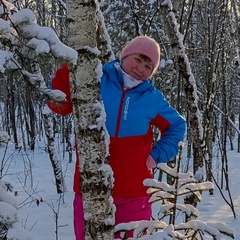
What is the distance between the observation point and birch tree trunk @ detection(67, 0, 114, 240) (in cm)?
192

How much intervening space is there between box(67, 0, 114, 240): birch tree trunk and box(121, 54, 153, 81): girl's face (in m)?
0.49

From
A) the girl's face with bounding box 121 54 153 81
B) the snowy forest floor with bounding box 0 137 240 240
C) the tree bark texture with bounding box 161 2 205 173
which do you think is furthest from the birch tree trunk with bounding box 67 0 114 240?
the tree bark texture with bounding box 161 2 205 173

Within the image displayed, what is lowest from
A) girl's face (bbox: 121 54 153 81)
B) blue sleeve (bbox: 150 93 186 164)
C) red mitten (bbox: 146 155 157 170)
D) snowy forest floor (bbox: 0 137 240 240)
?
snowy forest floor (bbox: 0 137 240 240)

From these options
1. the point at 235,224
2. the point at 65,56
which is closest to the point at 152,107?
the point at 65,56

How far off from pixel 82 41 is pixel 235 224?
4.39 m

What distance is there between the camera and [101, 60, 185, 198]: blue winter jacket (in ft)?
7.72

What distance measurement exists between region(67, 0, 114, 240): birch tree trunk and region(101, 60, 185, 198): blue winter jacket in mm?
383

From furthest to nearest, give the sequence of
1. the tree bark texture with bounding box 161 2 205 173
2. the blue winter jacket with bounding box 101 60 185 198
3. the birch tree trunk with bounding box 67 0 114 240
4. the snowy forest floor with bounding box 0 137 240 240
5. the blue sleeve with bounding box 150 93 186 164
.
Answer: the snowy forest floor with bounding box 0 137 240 240 < the tree bark texture with bounding box 161 2 205 173 < the blue sleeve with bounding box 150 93 186 164 < the blue winter jacket with bounding box 101 60 185 198 < the birch tree trunk with bounding box 67 0 114 240

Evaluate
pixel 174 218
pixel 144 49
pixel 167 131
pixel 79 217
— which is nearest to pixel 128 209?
pixel 79 217

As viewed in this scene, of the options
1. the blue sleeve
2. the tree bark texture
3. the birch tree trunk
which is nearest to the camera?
the birch tree trunk

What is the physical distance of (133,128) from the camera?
2.38 metres

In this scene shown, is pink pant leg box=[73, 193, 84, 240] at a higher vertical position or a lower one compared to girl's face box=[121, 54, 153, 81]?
lower

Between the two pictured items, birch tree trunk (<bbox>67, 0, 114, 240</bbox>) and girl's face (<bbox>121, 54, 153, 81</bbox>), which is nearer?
birch tree trunk (<bbox>67, 0, 114, 240</bbox>)

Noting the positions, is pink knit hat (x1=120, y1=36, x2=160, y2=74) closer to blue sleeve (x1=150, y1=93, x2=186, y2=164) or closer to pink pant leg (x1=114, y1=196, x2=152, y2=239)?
blue sleeve (x1=150, y1=93, x2=186, y2=164)
